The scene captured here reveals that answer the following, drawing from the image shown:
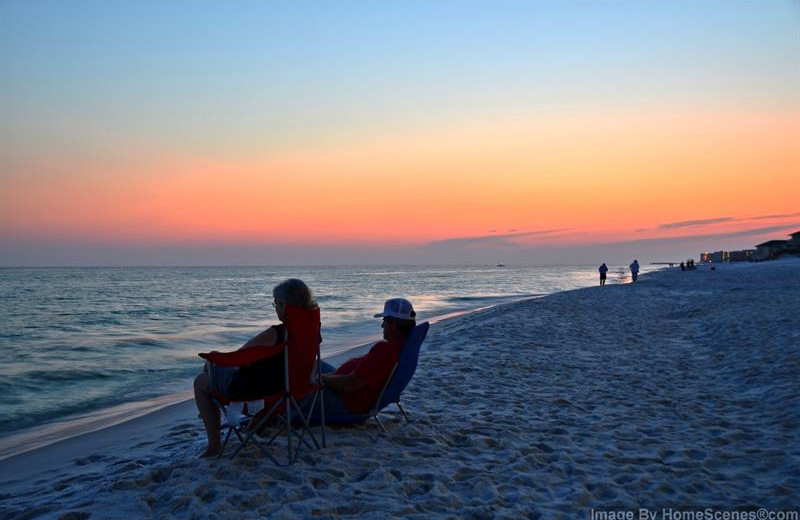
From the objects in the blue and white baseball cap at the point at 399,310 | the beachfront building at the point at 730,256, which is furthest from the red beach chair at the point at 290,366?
the beachfront building at the point at 730,256

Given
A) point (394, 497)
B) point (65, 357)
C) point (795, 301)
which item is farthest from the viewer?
point (795, 301)

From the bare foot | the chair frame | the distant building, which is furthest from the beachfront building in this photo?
the bare foot

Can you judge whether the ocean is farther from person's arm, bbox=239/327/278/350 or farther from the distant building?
the distant building

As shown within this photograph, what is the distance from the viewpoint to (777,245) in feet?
241

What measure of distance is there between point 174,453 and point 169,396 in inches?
187

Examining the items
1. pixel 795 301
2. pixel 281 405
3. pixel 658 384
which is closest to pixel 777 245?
pixel 795 301

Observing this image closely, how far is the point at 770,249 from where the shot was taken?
7375cm

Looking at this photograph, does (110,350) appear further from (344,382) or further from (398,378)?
(398,378)

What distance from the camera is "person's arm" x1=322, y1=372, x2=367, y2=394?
5004 millimetres

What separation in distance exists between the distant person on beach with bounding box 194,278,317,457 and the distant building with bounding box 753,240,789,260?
265 feet

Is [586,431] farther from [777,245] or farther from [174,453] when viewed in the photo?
[777,245]

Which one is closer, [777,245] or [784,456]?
[784,456]

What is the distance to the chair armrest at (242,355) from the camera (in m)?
3.96

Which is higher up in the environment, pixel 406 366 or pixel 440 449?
pixel 406 366
